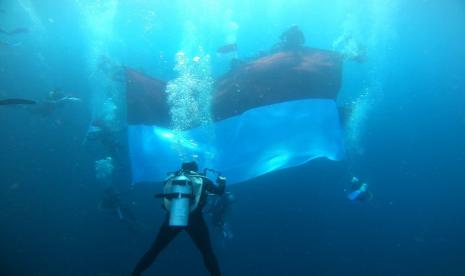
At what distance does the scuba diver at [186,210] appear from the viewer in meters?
4.74

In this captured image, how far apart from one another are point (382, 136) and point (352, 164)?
300cm

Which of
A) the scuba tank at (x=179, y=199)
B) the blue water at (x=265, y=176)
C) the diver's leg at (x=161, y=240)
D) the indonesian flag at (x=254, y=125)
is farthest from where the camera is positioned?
the blue water at (x=265, y=176)

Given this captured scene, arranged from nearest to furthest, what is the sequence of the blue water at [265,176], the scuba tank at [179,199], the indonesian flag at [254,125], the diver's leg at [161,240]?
the scuba tank at [179,199]
the diver's leg at [161,240]
the indonesian flag at [254,125]
the blue water at [265,176]

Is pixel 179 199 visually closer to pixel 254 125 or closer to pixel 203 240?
pixel 203 240

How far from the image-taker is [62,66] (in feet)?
62.6

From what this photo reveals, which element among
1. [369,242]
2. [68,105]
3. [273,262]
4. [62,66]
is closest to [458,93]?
[369,242]

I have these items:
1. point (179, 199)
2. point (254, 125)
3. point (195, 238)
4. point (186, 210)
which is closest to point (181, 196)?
point (179, 199)

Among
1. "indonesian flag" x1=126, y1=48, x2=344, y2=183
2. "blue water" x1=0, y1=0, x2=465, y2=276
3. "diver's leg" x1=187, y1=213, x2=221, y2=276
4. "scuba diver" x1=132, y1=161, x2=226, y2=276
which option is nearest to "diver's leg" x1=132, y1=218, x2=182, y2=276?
"scuba diver" x1=132, y1=161, x2=226, y2=276

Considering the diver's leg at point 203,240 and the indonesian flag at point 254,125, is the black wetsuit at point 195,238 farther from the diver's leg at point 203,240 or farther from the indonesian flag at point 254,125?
the indonesian flag at point 254,125

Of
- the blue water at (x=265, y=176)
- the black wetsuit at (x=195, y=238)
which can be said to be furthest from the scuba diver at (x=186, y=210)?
the blue water at (x=265, y=176)

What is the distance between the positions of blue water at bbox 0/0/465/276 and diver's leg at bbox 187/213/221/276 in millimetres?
5870

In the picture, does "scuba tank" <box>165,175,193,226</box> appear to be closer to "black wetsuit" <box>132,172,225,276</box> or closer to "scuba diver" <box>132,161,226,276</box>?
"scuba diver" <box>132,161,226,276</box>

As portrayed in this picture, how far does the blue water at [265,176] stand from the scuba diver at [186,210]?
588 centimetres

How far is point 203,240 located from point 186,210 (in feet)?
2.05
